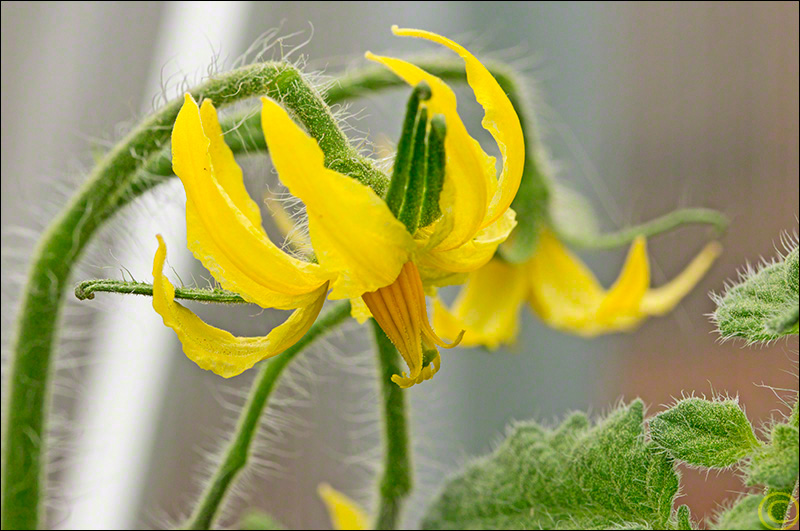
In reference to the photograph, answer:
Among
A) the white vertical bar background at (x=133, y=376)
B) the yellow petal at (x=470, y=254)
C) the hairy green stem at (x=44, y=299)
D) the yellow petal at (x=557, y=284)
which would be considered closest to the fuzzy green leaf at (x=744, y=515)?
the yellow petal at (x=470, y=254)

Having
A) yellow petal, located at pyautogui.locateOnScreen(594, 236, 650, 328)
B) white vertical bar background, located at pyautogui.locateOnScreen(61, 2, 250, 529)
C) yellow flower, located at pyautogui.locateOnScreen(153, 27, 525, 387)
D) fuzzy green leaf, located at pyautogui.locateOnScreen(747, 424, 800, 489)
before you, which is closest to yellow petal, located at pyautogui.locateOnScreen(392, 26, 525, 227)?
yellow flower, located at pyautogui.locateOnScreen(153, 27, 525, 387)

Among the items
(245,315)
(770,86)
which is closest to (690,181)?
(770,86)

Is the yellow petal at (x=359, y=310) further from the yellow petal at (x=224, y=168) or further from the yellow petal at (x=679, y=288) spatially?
the yellow petal at (x=679, y=288)

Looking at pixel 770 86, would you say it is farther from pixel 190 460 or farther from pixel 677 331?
pixel 190 460

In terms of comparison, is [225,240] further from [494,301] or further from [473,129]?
[473,129]

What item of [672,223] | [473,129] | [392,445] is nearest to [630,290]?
[672,223]

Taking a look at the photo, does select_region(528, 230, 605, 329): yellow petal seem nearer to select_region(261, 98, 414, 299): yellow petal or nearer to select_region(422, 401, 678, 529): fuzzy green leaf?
select_region(422, 401, 678, 529): fuzzy green leaf

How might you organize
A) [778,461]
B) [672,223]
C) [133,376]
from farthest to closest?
[133,376]
[672,223]
[778,461]
